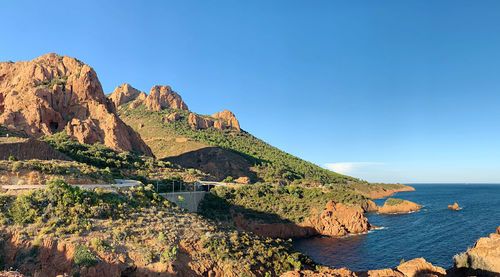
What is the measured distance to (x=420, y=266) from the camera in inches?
687

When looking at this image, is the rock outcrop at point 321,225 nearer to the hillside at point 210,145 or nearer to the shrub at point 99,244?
the shrub at point 99,244

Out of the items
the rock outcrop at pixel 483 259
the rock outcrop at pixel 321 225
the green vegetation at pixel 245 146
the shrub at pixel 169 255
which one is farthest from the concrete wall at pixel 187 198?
the green vegetation at pixel 245 146

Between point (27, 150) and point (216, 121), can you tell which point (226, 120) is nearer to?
point (216, 121)

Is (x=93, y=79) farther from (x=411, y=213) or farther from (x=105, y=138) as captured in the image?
(x=411, y=213)

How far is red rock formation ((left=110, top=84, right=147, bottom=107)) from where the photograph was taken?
14852 cm

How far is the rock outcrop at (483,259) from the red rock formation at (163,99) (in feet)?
445

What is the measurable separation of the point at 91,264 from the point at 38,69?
79640 millimetres

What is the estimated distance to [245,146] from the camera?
12600cm

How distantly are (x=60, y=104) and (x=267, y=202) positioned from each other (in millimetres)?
56407

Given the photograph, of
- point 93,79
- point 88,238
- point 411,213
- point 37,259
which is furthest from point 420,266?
point 93,79

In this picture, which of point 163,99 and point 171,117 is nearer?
point 171,117

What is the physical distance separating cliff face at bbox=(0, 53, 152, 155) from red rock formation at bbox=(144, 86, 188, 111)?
198 ft

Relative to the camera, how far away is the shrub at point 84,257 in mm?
15290

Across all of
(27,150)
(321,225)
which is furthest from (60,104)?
(321,225)
